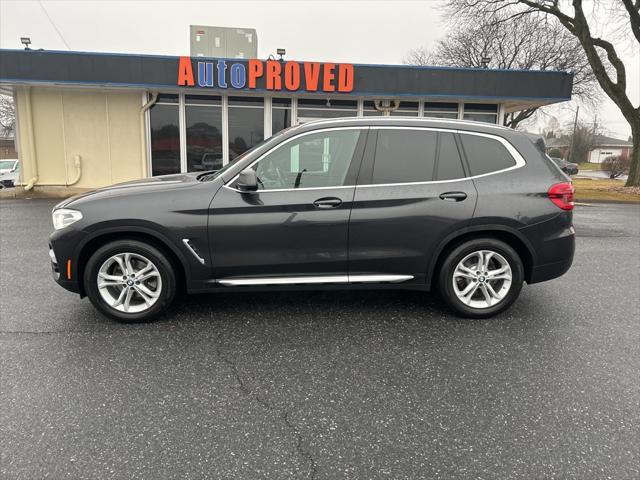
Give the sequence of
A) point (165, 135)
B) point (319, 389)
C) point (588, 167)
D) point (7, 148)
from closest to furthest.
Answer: point (319, 389) < point (165, 135) < point (7, 148) < point (588, 167)

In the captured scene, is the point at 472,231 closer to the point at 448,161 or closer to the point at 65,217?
the point at 448,161

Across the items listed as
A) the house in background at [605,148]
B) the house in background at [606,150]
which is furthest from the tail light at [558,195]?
the house in background at [606,150]

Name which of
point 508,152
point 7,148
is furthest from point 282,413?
point 7,148

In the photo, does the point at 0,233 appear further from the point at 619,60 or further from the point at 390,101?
the point at 619,60

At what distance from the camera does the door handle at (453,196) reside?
13.7 feet

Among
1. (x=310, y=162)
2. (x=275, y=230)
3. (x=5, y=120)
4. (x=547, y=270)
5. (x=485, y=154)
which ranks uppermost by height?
(x=5, y=120)

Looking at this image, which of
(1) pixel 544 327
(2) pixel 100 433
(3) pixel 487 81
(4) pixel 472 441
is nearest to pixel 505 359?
(1) pixel 544 327

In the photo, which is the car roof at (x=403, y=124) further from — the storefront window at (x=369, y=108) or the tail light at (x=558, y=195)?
the storefront window at (x=369, y=108)

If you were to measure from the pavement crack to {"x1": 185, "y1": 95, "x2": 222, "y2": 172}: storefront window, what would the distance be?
43.2ft

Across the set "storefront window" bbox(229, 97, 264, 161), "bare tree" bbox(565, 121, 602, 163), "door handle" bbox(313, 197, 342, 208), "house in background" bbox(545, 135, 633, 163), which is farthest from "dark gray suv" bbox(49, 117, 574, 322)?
"house in background" bbox(545, 135, 633, 163)

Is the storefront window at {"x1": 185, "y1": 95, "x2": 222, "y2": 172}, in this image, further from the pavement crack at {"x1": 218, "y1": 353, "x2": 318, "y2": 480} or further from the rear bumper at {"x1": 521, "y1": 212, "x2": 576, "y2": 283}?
the pavement crack at {"x1": 218, "y1": 353, "x2": 318, "y2": 480}

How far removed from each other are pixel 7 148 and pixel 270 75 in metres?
53.4

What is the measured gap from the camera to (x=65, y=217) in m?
4.00

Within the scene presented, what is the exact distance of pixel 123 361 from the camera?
3451 millimetres
